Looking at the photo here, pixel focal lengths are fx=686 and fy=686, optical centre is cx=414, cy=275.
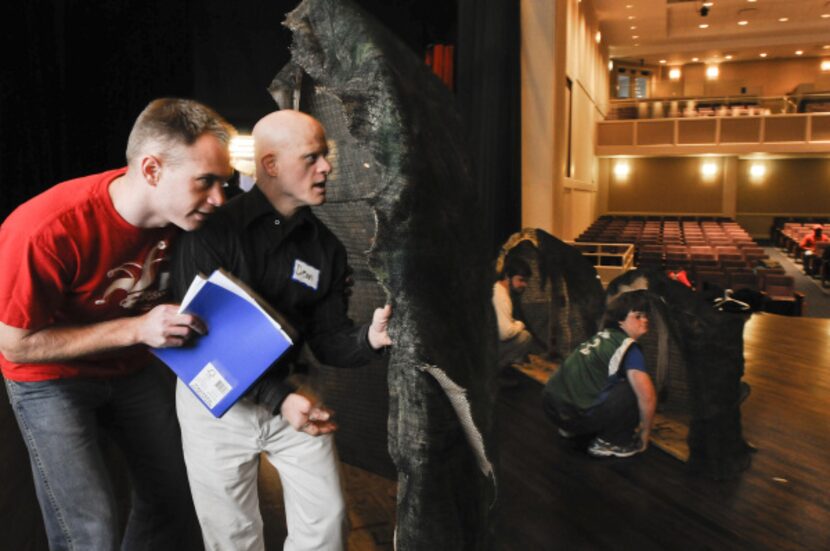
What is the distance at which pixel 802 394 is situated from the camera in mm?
4934

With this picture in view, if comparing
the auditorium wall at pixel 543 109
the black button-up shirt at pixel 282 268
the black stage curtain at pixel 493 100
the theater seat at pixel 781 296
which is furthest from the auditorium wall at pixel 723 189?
the black button-up shirt at pixel 282 268

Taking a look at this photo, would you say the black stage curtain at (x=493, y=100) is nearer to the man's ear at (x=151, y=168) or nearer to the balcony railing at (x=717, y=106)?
the man's ear at (x=151, y=168)

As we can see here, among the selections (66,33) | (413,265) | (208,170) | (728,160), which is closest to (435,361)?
(413,265)

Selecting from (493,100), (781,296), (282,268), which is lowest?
(781,296)

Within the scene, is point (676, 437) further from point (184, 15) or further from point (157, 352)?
point (184, 15)

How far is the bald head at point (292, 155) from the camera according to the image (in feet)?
5.09

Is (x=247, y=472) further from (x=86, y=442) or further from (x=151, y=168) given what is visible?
(x=151, y=168)

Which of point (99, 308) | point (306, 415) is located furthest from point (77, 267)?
point (306, 415)

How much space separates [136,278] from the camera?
1675 millimetres

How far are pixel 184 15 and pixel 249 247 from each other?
233 inches

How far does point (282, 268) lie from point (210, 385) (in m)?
0.33

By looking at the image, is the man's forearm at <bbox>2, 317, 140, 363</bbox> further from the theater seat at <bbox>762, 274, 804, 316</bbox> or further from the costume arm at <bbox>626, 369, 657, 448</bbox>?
the theater seat at <bbox>762, 274, 804, 316</bbox>

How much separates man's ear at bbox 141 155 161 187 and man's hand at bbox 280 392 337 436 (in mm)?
570

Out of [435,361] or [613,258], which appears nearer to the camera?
[435,361]
